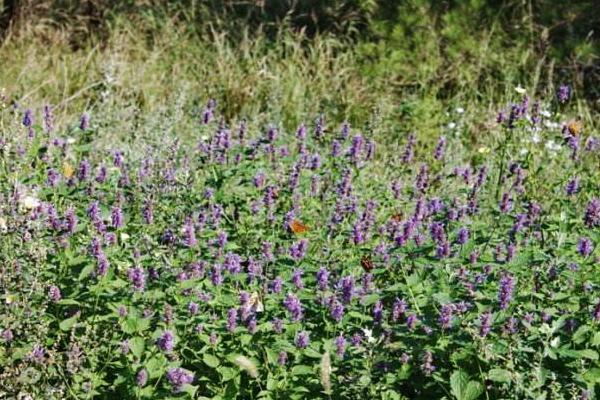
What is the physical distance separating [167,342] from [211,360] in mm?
168

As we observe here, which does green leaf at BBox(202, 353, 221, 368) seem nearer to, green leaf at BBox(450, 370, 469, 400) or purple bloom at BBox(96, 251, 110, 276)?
purple bloom at BBox(96, 251, 110, 276)

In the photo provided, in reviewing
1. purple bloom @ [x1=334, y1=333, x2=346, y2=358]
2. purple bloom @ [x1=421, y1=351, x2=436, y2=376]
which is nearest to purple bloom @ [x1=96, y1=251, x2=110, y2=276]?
purple bloom @ [x1=334, y1=333, x2=346, y2=358]

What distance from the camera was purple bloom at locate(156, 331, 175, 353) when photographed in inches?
112

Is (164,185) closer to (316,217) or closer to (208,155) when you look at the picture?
(208,155)

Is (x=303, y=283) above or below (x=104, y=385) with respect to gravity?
above

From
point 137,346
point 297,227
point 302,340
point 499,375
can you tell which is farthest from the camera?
point 297,227

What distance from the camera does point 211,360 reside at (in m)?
2.95

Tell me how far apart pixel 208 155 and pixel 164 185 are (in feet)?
0.99

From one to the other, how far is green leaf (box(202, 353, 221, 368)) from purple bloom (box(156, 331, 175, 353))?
0.12 metres

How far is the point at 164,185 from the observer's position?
385cm

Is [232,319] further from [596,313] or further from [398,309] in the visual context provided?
[596,313]

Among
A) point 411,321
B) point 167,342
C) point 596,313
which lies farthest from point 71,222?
point 596,313

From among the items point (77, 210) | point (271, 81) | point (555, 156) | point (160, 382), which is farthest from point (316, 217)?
point (271, 81)

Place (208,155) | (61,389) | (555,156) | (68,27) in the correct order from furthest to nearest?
(68,27), (555,156), (208,155), (61,389)
